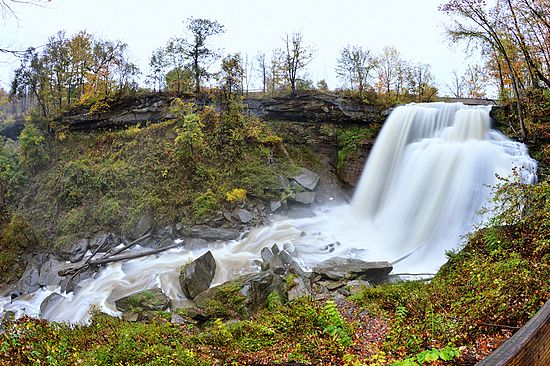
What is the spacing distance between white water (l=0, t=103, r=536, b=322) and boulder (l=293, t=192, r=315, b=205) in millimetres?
795

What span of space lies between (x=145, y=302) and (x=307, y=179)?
1075cm

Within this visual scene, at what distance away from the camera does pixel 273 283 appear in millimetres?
8477

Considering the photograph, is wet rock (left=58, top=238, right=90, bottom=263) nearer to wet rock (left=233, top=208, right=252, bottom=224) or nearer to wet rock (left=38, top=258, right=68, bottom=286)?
wet rock (left=38, top=258, right=68, bottom=286)

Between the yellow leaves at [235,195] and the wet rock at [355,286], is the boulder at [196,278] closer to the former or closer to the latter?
the wet rock at [355,286]

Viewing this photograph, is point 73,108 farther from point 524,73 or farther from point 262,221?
point 524,73

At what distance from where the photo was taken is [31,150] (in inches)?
752

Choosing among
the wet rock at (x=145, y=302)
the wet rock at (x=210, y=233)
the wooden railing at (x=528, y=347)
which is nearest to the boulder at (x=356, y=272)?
the wet rock at (x=145, y=302)

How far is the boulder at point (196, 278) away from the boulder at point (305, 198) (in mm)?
7053

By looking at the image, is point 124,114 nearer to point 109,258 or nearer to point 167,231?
point 167,231

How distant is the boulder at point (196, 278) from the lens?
9.66 m

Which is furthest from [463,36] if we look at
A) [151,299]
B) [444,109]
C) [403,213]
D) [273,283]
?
[151,299]

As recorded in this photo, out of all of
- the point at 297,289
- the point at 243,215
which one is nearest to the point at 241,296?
the point at 297,289

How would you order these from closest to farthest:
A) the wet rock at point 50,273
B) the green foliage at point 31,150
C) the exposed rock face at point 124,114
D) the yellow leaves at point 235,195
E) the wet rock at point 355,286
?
the wet rock at point 355,286 → the wet rock at point 50,273 → the yellow leaves at point 235,195 → the green foliage at point 31,150 → the exposed rock face at point 124,114

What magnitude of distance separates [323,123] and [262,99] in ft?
13.9
